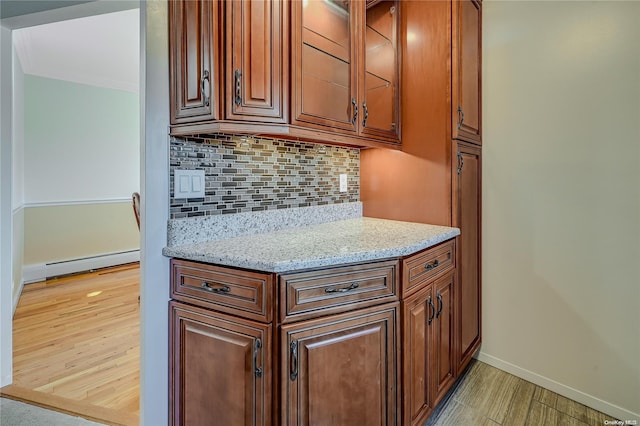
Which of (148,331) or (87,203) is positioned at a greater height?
(87,203)

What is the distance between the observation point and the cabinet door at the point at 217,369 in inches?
38.1

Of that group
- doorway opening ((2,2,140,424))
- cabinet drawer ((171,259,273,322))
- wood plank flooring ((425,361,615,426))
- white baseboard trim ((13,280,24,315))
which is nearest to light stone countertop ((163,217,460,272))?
cabinet drawer ((171,259,273,322))

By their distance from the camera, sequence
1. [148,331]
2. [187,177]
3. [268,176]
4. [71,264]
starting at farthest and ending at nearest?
[71,264], [268,176], [187,177], [148,331]

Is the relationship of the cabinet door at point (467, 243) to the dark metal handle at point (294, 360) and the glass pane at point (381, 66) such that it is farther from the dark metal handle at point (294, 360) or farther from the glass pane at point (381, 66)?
the dark metal handle at point (294, 360)

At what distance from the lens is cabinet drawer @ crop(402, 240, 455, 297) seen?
122cm

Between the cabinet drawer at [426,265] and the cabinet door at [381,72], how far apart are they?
0.66m

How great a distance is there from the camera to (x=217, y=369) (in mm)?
1051

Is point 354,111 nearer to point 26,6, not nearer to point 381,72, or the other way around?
point 381,72

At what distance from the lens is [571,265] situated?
1.65m

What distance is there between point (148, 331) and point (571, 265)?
203 centimetres

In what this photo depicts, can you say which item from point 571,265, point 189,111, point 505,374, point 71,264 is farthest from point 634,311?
point 71,264

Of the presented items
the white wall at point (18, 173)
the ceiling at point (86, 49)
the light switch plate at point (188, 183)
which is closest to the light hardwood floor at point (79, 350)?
the white wall at point (18, 173)

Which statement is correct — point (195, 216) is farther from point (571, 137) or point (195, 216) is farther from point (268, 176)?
point (571, 137)

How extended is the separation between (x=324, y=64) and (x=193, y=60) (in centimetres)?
55
